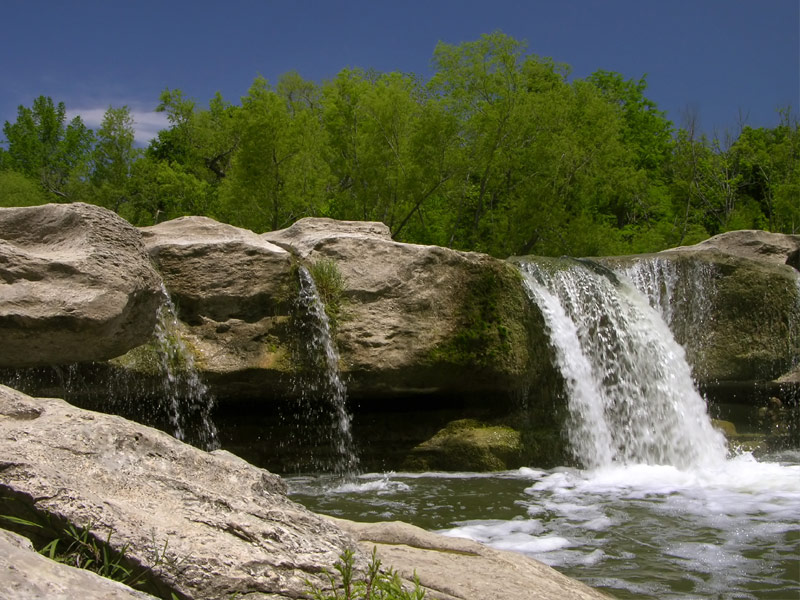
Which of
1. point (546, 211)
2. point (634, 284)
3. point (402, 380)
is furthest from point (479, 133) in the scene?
point (402, 380)

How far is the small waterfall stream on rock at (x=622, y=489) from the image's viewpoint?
5418 mm

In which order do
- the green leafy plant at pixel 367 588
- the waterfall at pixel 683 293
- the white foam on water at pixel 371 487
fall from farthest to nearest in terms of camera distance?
the waterfall at pixel 683 293 → the white foam on water at pixel 371 487 → the green leafy plant at pixel 367 588

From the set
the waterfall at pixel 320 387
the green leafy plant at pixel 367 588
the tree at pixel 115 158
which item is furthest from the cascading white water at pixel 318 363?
the tree at pixel 115 158

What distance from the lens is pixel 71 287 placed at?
630cm

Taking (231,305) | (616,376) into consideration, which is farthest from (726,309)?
(231,305)

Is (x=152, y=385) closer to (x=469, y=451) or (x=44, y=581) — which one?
(x=469, y=451)

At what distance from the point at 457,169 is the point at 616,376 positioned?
12754 millimetres

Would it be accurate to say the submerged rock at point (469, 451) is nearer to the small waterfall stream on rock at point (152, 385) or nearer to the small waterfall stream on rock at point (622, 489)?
the small waterfall stream on rock at point (622, 489)

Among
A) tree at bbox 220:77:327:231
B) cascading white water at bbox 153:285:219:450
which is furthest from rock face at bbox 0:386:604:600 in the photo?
tree at bbox 220:77:327:231

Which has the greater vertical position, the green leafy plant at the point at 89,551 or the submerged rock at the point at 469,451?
the green leafy plant at the point at 89,551

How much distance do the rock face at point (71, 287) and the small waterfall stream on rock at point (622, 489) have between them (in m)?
2.35

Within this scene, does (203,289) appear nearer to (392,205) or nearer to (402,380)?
(402,380)

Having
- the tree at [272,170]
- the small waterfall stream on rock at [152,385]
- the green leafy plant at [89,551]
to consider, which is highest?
the tree at [272,170]

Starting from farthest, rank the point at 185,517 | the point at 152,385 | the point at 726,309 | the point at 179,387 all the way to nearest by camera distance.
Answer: the point at 726,309 < the point at 179,387 < the point at 152,385 < the point at 185,517
